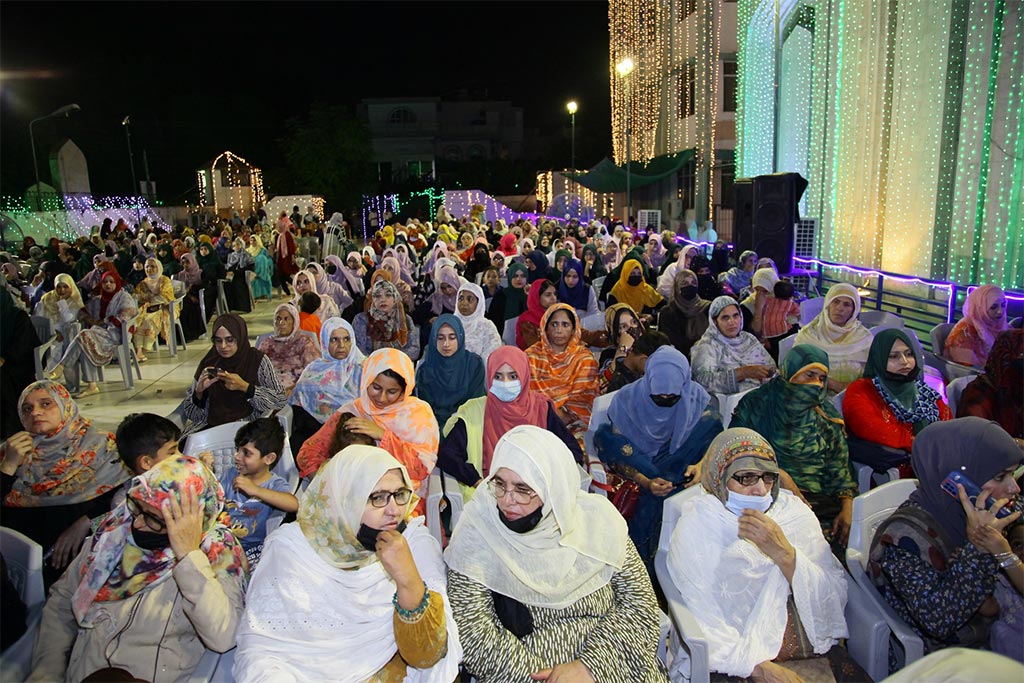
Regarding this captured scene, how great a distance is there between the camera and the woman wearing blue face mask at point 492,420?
334 cm

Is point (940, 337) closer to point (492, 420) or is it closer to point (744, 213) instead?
point (492, 420)

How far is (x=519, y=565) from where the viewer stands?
207 centimetres

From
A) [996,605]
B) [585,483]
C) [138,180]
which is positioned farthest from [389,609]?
[138,180]

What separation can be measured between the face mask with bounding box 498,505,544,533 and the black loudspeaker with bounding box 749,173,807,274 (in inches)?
367

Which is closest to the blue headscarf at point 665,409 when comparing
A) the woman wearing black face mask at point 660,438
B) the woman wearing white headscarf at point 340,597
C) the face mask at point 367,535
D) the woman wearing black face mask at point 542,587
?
the woman wearing black face mask at point 660,438

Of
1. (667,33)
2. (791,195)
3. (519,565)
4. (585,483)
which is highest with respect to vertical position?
(667,33)

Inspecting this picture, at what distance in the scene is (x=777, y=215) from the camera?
34.3 ft

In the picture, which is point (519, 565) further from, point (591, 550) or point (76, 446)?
point (76, 446)

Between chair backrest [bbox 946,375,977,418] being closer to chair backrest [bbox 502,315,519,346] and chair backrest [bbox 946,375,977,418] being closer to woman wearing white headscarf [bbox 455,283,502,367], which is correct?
woman wearing white headscarf [bbox 455,283,502,367]

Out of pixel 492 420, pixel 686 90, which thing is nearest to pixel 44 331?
pixel 492 420

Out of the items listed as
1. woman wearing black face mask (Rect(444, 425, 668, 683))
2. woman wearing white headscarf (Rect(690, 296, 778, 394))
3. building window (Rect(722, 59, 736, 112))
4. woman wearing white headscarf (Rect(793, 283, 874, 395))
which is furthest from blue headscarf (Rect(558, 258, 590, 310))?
building window (Rect(722, 59, 736, 112))

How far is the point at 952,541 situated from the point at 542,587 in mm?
1256

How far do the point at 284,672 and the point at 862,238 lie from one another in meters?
10.4

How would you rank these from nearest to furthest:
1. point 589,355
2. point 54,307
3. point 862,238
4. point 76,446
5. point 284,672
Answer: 1. point 284,672
2. point 76,446
3. point 589,355
4. point 54,307
5. point 862,238
